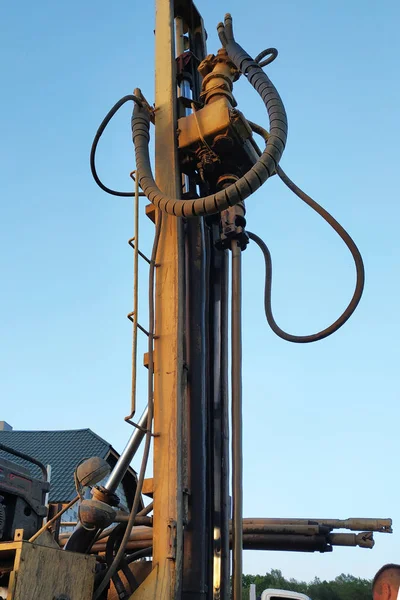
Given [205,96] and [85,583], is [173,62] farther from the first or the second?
[85,583]

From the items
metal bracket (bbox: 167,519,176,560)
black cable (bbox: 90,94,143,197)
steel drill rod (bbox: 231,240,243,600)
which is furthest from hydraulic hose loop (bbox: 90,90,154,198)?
metal bracket (bbox: 167,519,176,560)

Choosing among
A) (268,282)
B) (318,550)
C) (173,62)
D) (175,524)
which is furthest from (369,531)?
(173,62)

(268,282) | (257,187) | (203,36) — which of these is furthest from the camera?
(203,36)

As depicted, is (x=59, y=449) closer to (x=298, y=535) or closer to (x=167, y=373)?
(x=298, y=535)

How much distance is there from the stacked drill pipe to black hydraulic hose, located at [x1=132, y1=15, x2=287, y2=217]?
6.18 feet

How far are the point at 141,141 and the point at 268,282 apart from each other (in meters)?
1.22

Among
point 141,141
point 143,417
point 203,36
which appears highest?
point 203,36

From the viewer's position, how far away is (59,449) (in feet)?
53.8

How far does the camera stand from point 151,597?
309cm

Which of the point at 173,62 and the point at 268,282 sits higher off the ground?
the point at 173,62

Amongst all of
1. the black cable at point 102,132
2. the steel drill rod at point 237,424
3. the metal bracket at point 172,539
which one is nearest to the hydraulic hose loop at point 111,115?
the black cable at point 102,132

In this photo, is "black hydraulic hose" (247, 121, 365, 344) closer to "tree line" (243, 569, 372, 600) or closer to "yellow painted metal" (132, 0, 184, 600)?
"yellow painted metal" (132, 0, 184, 600)

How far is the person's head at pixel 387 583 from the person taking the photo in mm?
2148

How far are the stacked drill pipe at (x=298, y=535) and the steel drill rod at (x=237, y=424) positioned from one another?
0.81 m
